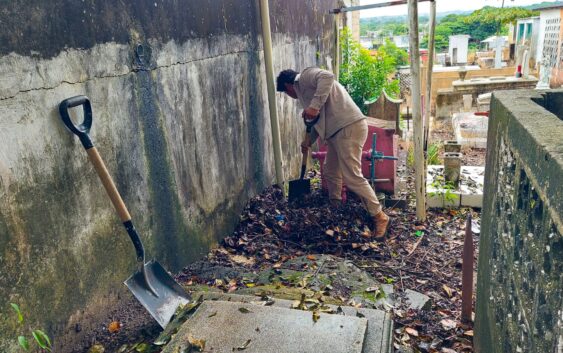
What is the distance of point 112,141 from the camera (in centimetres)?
327

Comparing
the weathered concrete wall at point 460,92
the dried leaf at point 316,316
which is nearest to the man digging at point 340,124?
the dried leaf at point 316,316

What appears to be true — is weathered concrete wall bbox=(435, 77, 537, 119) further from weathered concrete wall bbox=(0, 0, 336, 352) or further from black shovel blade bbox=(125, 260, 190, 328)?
black shovel blade bbox=(125, 260, 190, 328)

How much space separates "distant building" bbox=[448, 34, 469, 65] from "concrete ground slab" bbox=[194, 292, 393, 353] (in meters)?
34.3

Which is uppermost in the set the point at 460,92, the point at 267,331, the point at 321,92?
the point at 321,92

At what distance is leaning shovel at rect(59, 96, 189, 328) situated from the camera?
2855 mm

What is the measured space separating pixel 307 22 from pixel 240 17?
3.41m

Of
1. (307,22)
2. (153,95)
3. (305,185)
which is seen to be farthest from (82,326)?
(307,22)

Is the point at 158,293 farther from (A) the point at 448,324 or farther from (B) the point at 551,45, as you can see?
(B) the point at 551,45

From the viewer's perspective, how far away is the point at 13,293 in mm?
2484

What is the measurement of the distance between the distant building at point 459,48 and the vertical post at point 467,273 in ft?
109

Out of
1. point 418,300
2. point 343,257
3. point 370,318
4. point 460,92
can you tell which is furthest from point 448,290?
point 460,92

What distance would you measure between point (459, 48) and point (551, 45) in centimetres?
1589

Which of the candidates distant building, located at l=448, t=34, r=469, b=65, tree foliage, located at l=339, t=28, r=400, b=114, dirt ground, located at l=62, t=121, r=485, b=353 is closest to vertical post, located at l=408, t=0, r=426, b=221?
dirt ground, located at l=62, t=121, r=485, b=353

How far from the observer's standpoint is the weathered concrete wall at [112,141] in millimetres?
2527
